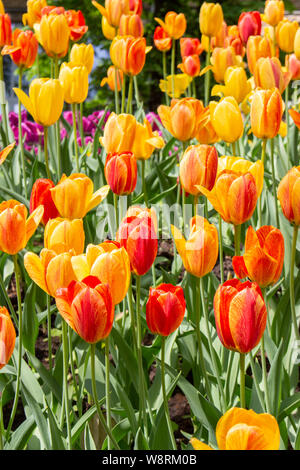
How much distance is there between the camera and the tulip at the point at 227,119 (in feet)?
4.91

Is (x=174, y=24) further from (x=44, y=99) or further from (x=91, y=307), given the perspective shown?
(x=91, y=307)

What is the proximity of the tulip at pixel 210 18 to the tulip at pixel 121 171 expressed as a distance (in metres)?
1.35

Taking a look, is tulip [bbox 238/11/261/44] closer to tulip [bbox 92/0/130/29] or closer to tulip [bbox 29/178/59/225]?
tulip [bbox 92/0/130/29]

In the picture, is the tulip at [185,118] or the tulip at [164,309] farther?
the tulip at [185,118]

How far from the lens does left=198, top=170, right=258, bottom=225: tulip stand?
1126mm

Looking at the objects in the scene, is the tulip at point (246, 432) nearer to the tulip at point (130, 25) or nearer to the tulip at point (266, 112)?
the tulip at point (266, 112)

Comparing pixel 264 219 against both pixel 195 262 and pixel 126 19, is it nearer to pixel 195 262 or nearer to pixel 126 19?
pixel 126 19

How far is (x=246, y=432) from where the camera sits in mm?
654

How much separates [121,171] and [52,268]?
378mm

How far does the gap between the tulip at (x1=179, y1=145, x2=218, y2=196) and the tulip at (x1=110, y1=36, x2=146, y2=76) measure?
2.44 ft

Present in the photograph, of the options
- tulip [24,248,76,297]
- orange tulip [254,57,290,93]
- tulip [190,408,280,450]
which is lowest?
tulip [190,408,280,450]

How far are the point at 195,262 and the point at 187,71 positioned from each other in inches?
71.2

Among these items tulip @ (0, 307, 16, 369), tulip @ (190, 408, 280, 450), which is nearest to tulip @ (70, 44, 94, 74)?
tulip @ (0, 307, 16, 369)

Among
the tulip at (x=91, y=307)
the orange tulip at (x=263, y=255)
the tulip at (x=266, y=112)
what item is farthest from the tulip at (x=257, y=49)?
the tulip at (x=91, y=307)
